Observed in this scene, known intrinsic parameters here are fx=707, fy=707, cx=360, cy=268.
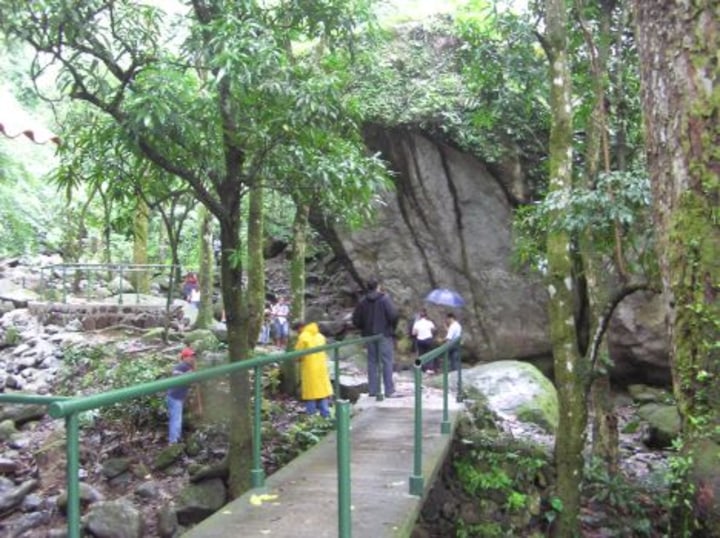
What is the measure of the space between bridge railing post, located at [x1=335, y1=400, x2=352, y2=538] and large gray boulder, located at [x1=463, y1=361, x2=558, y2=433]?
844 centimetres

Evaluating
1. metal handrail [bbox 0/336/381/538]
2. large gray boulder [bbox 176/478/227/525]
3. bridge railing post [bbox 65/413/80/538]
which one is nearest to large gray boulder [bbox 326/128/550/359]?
large gray boulder [bbox 176/478/227/525]

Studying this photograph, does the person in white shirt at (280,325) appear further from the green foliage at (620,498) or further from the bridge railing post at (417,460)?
the bridge railing post at (417,460)

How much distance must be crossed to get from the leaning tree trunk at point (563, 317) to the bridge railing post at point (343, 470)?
4136mm

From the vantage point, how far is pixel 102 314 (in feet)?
54.2

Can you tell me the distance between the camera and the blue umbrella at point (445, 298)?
15484mm

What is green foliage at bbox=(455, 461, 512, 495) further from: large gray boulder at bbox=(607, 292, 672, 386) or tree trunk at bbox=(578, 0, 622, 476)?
large gray boulder at bbox=(607, 292, 672, 386)

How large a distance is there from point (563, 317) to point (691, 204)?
13.4 ft

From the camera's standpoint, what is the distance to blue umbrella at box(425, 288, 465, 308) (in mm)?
15484

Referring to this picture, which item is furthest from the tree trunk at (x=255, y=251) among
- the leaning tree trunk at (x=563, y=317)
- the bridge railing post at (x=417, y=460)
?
the bridge railing post at (x=417, y=460)

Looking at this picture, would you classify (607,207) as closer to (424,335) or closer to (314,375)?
(314,375)

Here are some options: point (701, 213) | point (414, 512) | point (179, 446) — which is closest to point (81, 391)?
point (179, 446)

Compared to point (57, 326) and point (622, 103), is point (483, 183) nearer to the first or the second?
point (622, 103)

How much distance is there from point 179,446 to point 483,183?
9.44 meters

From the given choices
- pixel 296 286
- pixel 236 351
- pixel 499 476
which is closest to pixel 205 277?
pixel 296 286
